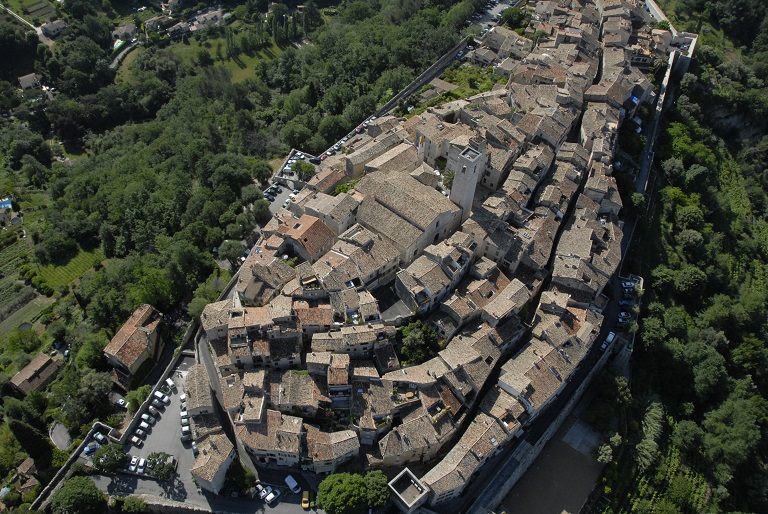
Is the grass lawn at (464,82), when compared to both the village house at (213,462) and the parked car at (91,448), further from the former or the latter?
the parked car at (91,448)

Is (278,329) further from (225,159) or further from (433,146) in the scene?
(225,159)

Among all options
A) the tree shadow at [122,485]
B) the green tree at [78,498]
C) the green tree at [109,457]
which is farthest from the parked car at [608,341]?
the green tree at [78,498]

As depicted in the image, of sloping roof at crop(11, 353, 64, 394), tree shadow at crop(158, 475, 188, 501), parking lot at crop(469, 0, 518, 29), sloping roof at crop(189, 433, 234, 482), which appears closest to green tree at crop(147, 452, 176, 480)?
tree shadow at crop(158, 475, 188, 501)

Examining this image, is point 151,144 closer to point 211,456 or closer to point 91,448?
point 91,448

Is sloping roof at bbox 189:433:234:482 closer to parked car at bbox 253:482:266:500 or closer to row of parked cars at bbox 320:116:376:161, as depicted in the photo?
parked car at bbox 253:482:266:500

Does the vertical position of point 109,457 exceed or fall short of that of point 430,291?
it falls short

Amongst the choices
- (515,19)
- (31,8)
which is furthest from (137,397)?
(31,8)

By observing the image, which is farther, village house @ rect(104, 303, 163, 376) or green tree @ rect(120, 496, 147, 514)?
village house @ rect(104, 303, 163, 376)
